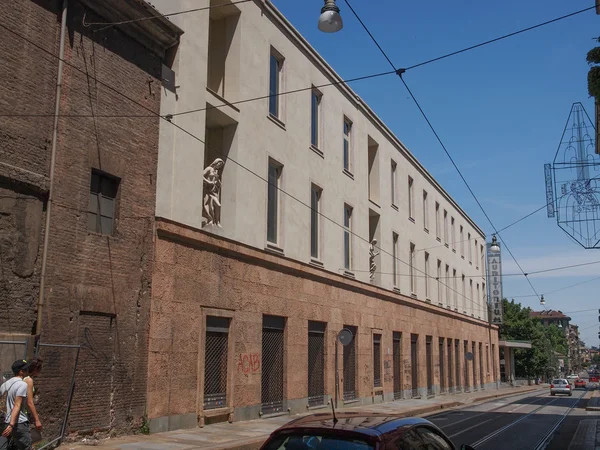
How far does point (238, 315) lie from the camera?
17.8 meters

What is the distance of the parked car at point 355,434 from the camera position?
15.5ft

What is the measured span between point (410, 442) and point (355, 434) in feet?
1.73

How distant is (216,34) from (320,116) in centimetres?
617

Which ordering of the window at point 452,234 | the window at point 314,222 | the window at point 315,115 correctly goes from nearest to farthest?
the window at point 314,222
the window at point 315,115
the window at point 452,234

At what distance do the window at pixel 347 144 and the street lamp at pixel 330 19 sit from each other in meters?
14.8

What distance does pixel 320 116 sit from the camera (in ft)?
80.3

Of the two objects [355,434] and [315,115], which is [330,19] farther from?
[315,115]

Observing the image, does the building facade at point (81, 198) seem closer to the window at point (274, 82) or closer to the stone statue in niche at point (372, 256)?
the window at point (274, 82)

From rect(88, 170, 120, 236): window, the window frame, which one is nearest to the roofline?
the window frame

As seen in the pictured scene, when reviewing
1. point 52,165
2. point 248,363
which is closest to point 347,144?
point 248,363

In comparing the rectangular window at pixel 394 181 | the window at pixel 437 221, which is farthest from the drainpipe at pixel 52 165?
the window at pixel 437 221

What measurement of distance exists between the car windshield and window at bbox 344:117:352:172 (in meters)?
22.1

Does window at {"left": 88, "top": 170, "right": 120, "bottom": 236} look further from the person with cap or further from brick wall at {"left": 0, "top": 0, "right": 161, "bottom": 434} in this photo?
the person with cap

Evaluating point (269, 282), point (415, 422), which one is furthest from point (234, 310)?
point (415, 422)
